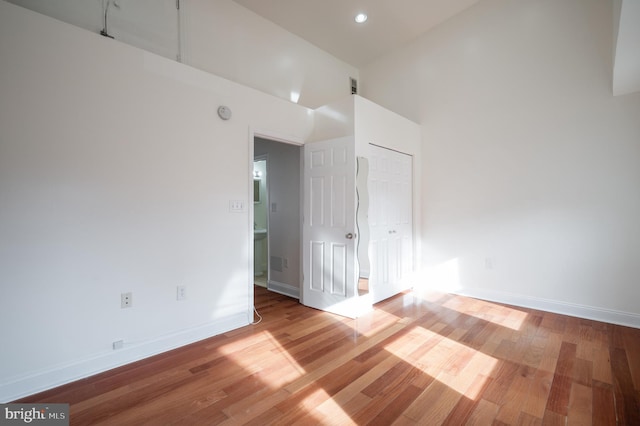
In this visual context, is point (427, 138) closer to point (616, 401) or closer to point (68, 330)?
point (616, 401)

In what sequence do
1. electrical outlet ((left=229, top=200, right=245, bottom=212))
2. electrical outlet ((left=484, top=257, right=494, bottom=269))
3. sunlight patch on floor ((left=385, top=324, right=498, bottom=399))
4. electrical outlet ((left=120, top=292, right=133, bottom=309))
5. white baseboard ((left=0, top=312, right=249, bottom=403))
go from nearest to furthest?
1. white baseboard ((left=0, top=312, right=249, bottom=403))
2. sunlight patch on floor ((left=385, top=324, right=498, bottom=399))
3. electrical outlet ((left=120, top=292, right=133, bottom=309))
4. electrical outlet ((left=229, top=200, right=245, bottom=212))
5. electrical outlet ((left=484, top=257, right=494, bottom=269))

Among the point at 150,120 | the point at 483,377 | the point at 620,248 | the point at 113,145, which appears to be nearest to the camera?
the point at 483,377

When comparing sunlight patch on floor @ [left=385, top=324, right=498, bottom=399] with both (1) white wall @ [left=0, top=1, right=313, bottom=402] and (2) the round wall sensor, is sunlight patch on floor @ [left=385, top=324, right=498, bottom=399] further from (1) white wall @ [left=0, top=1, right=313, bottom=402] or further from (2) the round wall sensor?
(2) the round wall sensor

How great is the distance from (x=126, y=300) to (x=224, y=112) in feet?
6.07

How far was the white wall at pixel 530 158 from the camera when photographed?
2.95 meters

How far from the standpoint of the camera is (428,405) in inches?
68.1

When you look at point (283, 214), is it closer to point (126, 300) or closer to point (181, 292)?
point (181, 292)

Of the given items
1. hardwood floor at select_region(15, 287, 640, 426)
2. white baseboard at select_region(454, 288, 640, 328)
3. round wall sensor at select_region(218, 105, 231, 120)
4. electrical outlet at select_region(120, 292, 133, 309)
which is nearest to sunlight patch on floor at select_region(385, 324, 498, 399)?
hardwood floor at select_region(15, 287, 640, 426)

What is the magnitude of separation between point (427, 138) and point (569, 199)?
1.88 m

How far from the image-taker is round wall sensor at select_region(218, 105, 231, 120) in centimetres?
280

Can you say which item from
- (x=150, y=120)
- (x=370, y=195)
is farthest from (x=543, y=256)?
(x=150, y=120)

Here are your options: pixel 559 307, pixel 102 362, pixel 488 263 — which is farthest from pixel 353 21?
pixel 102 362

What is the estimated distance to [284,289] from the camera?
4.16 m

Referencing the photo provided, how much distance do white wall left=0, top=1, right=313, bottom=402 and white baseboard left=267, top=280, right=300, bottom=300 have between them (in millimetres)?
1111
